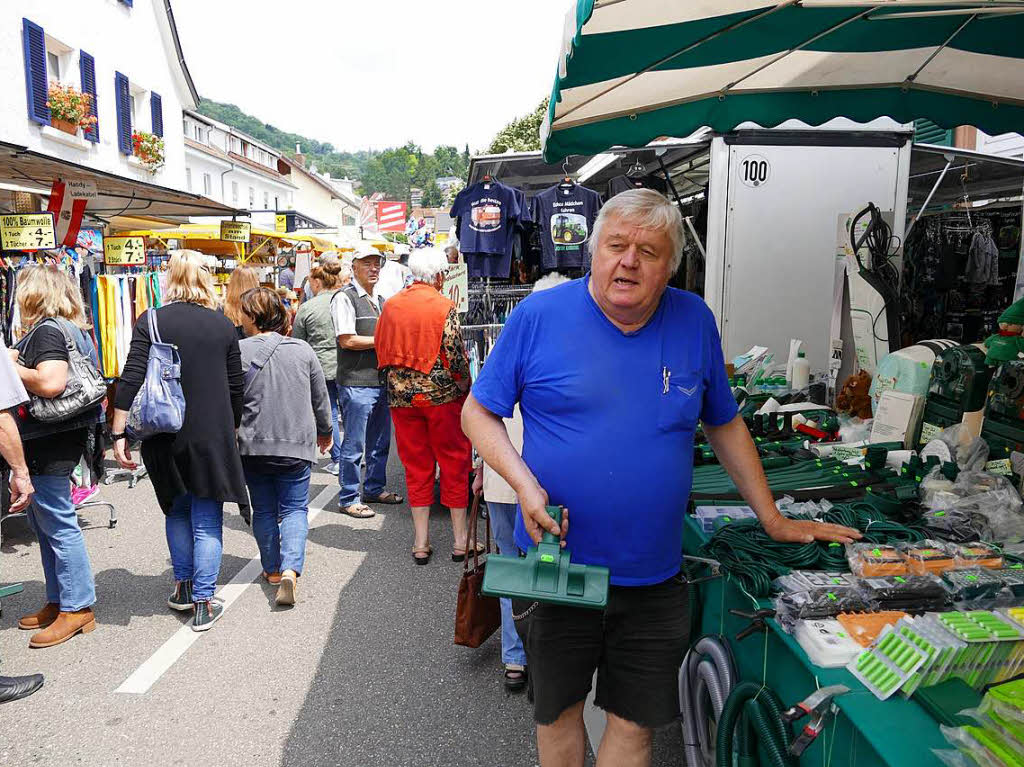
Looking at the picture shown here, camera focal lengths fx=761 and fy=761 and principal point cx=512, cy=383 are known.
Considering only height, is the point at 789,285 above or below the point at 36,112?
below

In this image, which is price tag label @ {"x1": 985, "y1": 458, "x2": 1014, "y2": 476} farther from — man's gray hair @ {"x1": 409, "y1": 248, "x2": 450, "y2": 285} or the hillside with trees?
the hillside with trees

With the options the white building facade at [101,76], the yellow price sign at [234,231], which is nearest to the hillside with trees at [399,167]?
the white building facade at [101,76]

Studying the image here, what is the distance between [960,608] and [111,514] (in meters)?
5.96

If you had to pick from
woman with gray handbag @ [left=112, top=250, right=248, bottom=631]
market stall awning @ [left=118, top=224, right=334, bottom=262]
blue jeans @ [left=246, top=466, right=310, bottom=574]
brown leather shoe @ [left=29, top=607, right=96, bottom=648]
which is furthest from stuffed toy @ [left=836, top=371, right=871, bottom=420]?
market stall awning @ [left=118, top=224, right=334, bottom=262]

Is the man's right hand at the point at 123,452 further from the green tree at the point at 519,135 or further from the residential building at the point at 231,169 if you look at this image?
the residential building at the point at 231,169

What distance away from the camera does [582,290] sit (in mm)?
2297

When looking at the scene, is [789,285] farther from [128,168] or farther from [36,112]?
[128,168]

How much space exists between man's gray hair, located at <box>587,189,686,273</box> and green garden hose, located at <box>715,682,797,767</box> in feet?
4.06

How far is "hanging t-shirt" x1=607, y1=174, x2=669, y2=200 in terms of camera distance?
7.37 m

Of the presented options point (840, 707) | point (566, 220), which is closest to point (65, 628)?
point (840, 707)

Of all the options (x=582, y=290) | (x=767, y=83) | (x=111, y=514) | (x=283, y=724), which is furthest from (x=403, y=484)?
(x=582, y=290)

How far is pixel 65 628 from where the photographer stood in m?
4.10

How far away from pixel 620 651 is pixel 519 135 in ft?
96.5

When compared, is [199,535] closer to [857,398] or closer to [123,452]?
[123,452]
